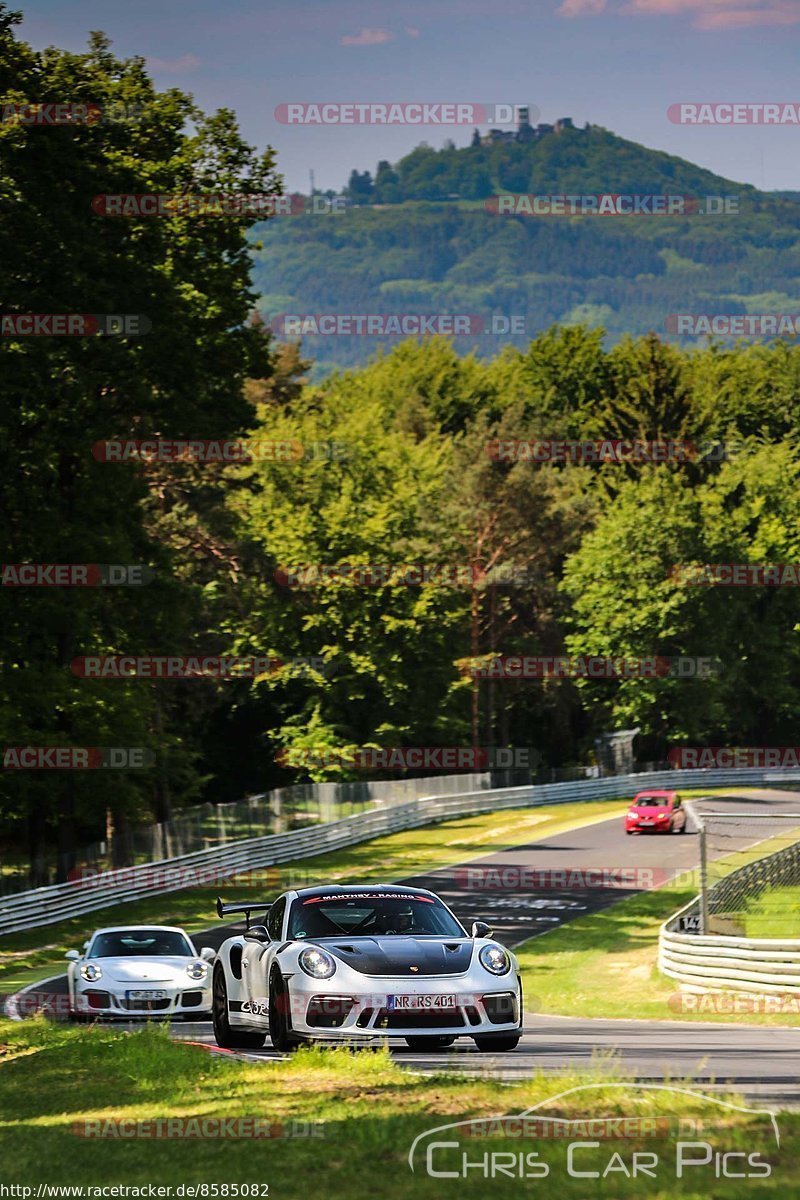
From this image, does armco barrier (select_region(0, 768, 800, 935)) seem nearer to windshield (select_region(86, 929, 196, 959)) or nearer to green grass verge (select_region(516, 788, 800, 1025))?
green grass verge (select_region(516, 788, 800, 1025))

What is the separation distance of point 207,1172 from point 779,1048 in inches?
357

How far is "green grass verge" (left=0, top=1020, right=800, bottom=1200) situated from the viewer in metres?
6.96

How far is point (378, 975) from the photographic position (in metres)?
11.9

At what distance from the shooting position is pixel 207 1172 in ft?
25.2

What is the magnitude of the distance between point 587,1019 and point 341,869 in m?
23.8

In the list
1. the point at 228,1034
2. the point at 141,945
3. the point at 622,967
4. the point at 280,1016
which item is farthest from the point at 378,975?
the point at 622,967

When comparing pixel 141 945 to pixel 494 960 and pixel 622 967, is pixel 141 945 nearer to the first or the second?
pixel 494 960

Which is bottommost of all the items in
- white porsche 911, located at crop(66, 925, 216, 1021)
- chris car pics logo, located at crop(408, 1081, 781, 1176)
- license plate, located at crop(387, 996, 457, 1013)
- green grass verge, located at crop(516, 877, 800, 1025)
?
green grass verge, located at crop(516, 877, 800, 1025)

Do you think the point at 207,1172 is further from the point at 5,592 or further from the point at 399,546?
the point at 399,546

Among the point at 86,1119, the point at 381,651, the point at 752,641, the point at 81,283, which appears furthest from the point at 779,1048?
the point at 752,641

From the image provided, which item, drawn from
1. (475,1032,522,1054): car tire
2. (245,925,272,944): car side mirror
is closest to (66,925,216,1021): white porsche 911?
(245,925,272,944): car side mirror

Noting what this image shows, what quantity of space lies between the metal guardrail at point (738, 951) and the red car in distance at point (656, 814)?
66.9ft

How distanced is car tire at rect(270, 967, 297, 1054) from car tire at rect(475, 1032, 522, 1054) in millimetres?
1442

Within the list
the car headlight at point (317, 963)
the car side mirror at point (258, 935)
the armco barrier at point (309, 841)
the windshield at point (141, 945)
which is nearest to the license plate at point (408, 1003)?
the car headlight at point (317, 963)
